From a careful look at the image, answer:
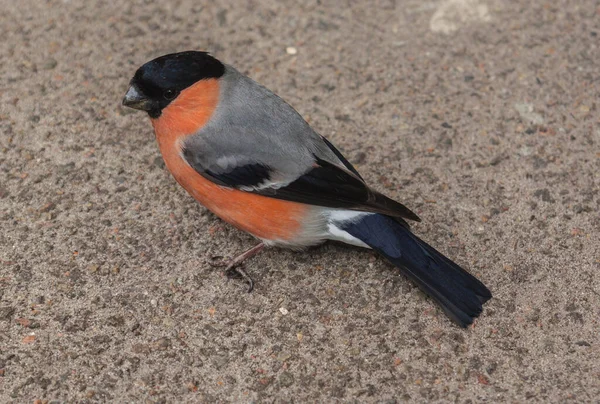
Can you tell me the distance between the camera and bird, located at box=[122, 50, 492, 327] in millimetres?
3412

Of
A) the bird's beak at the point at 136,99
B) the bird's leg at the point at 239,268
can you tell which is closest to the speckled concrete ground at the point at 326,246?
the bird's leg at the point at 239,268

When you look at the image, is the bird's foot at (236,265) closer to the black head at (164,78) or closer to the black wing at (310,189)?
the black wing at (310,189)

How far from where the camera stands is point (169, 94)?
3545mm

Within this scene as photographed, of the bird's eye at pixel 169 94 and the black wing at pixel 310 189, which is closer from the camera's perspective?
the black wing at pixel 310 189

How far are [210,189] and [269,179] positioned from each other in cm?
29

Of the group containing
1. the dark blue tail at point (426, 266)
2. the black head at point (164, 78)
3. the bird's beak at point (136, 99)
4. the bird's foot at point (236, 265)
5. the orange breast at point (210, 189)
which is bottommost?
the bird's foot at point (236, 265)

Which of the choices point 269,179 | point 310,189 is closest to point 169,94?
point 269,179

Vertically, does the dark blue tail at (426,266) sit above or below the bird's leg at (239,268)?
above

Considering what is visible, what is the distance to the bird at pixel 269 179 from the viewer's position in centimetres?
341

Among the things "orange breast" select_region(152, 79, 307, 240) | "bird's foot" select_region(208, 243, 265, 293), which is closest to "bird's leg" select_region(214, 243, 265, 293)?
A: "bird's foot" select_region(208, 243, 265, 293)

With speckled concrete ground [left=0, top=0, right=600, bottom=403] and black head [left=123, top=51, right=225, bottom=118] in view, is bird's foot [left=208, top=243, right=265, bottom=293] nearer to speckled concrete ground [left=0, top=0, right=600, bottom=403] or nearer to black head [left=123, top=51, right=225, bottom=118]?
speckled concrete ground [left=0, top=0, right=600, bottom=403]

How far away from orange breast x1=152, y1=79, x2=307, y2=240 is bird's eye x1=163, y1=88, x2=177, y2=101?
0.03 metres

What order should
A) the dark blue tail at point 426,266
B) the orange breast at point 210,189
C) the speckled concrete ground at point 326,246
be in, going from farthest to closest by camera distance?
the orange breast at point 210,189
the dark blue tail at point 426,266
the speckled concrete ground at point 326,246

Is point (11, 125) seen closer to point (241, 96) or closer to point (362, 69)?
point (241, 96)
